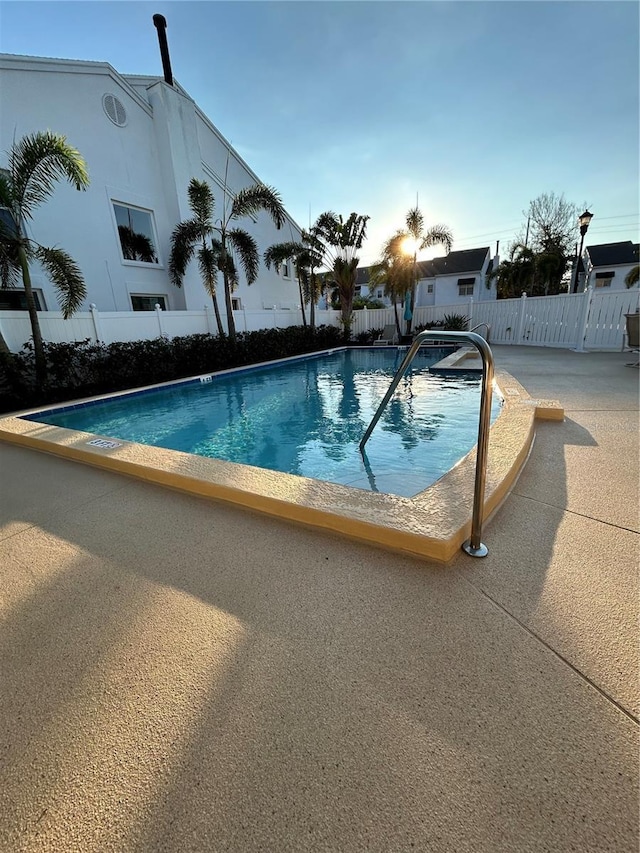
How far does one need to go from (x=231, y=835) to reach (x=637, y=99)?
1395cm

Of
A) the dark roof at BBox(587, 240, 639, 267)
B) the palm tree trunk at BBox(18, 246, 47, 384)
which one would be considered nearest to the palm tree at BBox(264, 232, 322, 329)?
the palm tree trunk at BBox(18, 246, 47, 384)

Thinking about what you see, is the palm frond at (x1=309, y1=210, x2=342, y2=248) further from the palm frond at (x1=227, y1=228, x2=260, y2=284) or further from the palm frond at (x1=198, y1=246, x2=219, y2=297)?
the palm frond at (x1=198, y1=246, x2=219, y2=297)

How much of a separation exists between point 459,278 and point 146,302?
86.5 ft

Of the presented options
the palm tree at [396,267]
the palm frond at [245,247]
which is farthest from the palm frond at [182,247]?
the palm tree at [396,267]

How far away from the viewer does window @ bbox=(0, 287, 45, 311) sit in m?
Result: 8.39

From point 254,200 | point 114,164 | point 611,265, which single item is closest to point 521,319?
point 254,200

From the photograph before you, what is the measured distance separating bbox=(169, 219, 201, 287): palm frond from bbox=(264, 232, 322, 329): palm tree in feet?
12.8

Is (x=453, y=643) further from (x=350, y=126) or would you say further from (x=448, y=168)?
(x=448, y=168)

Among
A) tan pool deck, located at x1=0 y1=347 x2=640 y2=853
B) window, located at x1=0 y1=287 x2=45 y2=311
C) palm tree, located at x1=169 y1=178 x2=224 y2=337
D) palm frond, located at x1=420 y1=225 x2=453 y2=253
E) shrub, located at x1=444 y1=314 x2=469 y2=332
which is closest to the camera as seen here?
tan pool deck, located at x1=0 y1=347 x2=640 y2=853

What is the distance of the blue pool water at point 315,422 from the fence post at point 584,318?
5.13 m

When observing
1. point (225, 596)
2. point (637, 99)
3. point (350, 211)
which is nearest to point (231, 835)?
point (225, 596)

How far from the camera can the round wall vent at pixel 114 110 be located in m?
10.1

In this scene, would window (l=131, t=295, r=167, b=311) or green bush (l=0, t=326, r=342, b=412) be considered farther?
window (l=131, t=295, r=167, b=311)

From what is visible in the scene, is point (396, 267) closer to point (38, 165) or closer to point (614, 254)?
point (38, 165)
